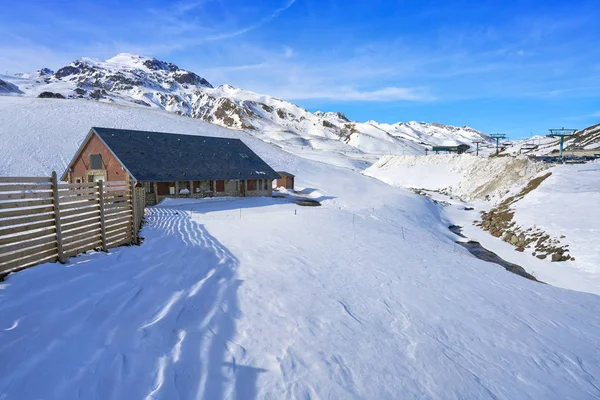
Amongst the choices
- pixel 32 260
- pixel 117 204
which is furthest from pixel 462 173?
pixel 32 260

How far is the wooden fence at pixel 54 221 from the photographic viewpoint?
6.81 meters

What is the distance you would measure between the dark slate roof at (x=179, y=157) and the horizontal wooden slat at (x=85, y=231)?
64.6 feet

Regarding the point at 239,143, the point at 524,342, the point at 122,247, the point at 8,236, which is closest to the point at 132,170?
the point at 239,143

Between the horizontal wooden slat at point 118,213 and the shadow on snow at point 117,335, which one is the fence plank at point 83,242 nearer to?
the shadow on snow at point 117,335

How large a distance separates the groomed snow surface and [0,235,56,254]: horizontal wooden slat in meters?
0.51

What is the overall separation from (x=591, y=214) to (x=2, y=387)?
3027 centimetres

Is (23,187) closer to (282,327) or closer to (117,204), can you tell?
(117,204)

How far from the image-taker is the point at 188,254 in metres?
11.5

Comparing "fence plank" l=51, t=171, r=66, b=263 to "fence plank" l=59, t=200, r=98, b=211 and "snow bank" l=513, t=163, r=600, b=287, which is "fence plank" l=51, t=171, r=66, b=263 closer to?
"fence plank" l=59, t=200, r=98, b=211

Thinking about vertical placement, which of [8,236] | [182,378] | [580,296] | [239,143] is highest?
[239,143]

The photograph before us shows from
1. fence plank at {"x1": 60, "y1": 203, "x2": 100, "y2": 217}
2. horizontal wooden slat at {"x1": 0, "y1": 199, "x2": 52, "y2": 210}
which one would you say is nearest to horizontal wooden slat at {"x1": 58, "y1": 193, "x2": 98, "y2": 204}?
fence plank at {"x1": 60, "y1": 203, "x2": 100, "y2": 217}

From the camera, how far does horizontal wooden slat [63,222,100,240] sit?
845 cm

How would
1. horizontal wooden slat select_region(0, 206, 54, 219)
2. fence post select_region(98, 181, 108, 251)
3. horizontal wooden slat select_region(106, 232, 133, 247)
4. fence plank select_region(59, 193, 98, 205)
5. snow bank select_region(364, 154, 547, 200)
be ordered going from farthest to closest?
snow bank select_region(364, 154, 547, 200) → horizontal wooden slat select_region(106, 232, 133, 247) → fence post select_region(98, 181, 108, 251) → fence plank select_region(59, 193, 98, 205) → horizontal wooden slat select_region(0, 206, 54, 219)

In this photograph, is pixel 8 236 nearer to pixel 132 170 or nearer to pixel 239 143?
pixel 132 170
